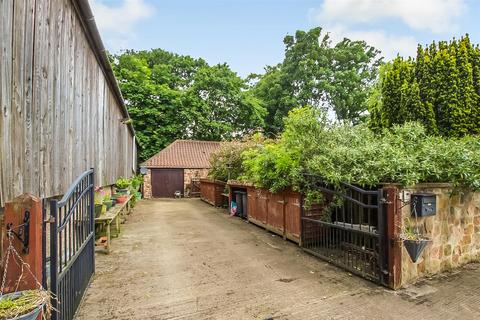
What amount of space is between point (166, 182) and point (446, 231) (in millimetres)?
17792

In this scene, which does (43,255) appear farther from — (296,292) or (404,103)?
(404,103)

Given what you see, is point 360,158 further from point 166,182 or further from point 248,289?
point 166,182

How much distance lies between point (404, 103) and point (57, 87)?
824cm

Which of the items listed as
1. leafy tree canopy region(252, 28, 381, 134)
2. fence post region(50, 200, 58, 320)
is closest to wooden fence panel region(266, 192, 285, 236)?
fence post region(50, 200, 58, 320)

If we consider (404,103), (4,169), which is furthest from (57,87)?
(404,103)

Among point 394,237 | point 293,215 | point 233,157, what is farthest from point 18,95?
point 233,157

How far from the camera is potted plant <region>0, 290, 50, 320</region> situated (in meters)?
1.82

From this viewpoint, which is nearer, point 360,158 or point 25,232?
point 25,232

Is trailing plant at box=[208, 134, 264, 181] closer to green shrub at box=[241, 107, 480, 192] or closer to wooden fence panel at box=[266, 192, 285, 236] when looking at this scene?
wooden fence panel at box=[266, 192, 285, 236]

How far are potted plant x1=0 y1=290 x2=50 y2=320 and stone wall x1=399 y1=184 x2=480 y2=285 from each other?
4296 millimetres

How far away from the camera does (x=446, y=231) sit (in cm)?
472

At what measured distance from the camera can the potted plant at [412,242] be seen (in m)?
3.80

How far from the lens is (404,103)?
8016mm

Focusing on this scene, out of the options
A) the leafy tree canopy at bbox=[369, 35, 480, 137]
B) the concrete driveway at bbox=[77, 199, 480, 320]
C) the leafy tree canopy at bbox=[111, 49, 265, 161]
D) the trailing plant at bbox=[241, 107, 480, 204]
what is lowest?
the concrete driveway at bbox=[77, 199, 480, 320]
